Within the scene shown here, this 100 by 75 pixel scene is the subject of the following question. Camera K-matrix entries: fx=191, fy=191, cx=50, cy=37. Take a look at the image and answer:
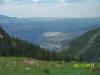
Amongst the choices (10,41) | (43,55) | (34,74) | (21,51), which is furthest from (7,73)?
(10,41)

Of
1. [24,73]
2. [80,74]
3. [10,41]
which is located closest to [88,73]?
[80,74]

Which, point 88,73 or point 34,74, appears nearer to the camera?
point 34,74

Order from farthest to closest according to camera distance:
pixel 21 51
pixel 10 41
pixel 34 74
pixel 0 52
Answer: pixel 10 41, pixel 21 51, pixel 0 52, pixel 34 74

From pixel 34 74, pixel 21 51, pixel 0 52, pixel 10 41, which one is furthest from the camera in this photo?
pixel 10 41

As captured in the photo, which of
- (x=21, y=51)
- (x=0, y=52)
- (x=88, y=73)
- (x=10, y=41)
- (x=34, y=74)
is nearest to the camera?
(x=34, y=74)

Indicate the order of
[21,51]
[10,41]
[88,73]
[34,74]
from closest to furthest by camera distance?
1. [34,74]
2. [88,73]
3. [21,51]
4. [10,41]

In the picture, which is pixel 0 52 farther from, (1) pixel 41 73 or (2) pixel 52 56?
(1) pixel 41 73

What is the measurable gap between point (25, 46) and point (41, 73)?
122 metres

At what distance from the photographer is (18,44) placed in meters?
139

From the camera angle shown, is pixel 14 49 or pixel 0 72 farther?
pixel 14 49

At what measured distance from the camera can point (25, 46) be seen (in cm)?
13900

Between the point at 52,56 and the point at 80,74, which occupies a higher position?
the point at 80,74

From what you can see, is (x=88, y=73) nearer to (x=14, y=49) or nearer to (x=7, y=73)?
(x=7, y=73)

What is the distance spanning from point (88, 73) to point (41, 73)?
4705 millimetres
